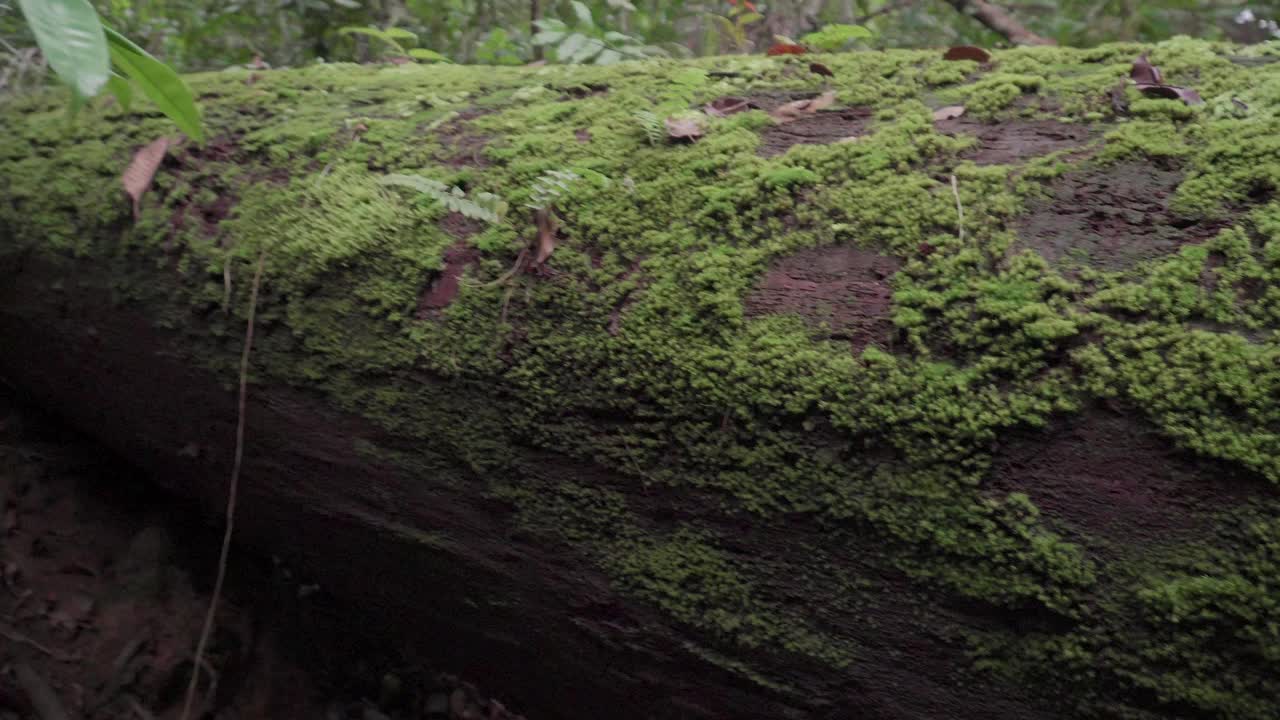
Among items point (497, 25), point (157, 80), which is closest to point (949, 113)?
point (157, 80)

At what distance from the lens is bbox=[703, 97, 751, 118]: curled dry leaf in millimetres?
1850

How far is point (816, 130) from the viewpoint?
67.2 inches

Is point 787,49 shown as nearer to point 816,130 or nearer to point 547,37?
point 816,130

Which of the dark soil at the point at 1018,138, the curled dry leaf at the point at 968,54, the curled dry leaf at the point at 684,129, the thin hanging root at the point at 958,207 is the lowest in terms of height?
the thin hanging root at the point at 958,207

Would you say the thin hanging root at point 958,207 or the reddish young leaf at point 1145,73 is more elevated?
the reddish young leaf at point 1145,73

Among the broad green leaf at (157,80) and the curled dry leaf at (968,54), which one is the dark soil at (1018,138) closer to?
the curled dry leaf at (968,54)

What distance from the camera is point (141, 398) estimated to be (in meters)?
2.36

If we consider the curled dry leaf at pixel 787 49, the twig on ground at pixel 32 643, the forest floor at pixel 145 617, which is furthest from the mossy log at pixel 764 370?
the twig on ground at pixel 32 643

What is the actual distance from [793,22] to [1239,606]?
474 centimetres

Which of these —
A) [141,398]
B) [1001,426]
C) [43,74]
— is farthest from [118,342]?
[1001,426]

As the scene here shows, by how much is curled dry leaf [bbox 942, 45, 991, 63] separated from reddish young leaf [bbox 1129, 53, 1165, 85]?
325 mm

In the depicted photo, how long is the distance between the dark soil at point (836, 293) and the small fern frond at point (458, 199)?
0.68 metres

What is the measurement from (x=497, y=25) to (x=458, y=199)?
3927 mm

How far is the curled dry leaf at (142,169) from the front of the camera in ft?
7.33
